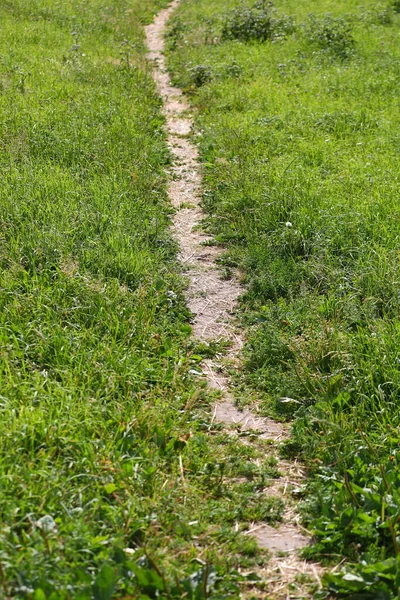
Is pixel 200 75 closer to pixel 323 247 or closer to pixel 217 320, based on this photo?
pixel 323 247

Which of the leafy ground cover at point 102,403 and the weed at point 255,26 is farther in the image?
the weed at point 255,26

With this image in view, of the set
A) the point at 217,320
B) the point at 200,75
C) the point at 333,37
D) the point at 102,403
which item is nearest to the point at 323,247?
the point at 217,320

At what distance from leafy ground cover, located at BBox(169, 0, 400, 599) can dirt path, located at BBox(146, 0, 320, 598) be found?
0.13 m

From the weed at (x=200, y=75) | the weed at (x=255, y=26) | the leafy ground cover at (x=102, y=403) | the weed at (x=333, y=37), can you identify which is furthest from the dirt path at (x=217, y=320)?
the weed at (x=255, y=26)

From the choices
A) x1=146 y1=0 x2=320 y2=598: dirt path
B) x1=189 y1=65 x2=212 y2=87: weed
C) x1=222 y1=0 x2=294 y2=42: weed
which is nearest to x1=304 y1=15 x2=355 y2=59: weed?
x1=222 y1=0 x2=294 y2=42: weed

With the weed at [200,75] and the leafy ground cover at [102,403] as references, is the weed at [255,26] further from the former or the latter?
the leafy ground cover at [102,403]

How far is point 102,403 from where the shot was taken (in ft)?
15.0

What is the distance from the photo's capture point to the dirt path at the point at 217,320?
3754 mm

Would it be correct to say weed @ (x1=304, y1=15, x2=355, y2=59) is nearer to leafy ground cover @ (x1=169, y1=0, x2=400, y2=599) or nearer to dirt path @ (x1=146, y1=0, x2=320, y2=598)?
leafy ground cover @ (x1=169, y1=0, x2=400, y2=599)

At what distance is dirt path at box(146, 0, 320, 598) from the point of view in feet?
12.3

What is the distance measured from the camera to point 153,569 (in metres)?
3.39

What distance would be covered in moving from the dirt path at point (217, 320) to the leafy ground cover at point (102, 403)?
12cm

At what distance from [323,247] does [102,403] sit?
9.95 feet

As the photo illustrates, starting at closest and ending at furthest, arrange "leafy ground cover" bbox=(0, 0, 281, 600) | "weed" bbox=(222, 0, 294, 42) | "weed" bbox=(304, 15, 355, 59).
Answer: "leafy ground cover" bbox=(0, 0, 281, 600) < "weed" bbox=(304, 15, 355, 59) < "weed" bbox=(222, 0, 294, 42)
